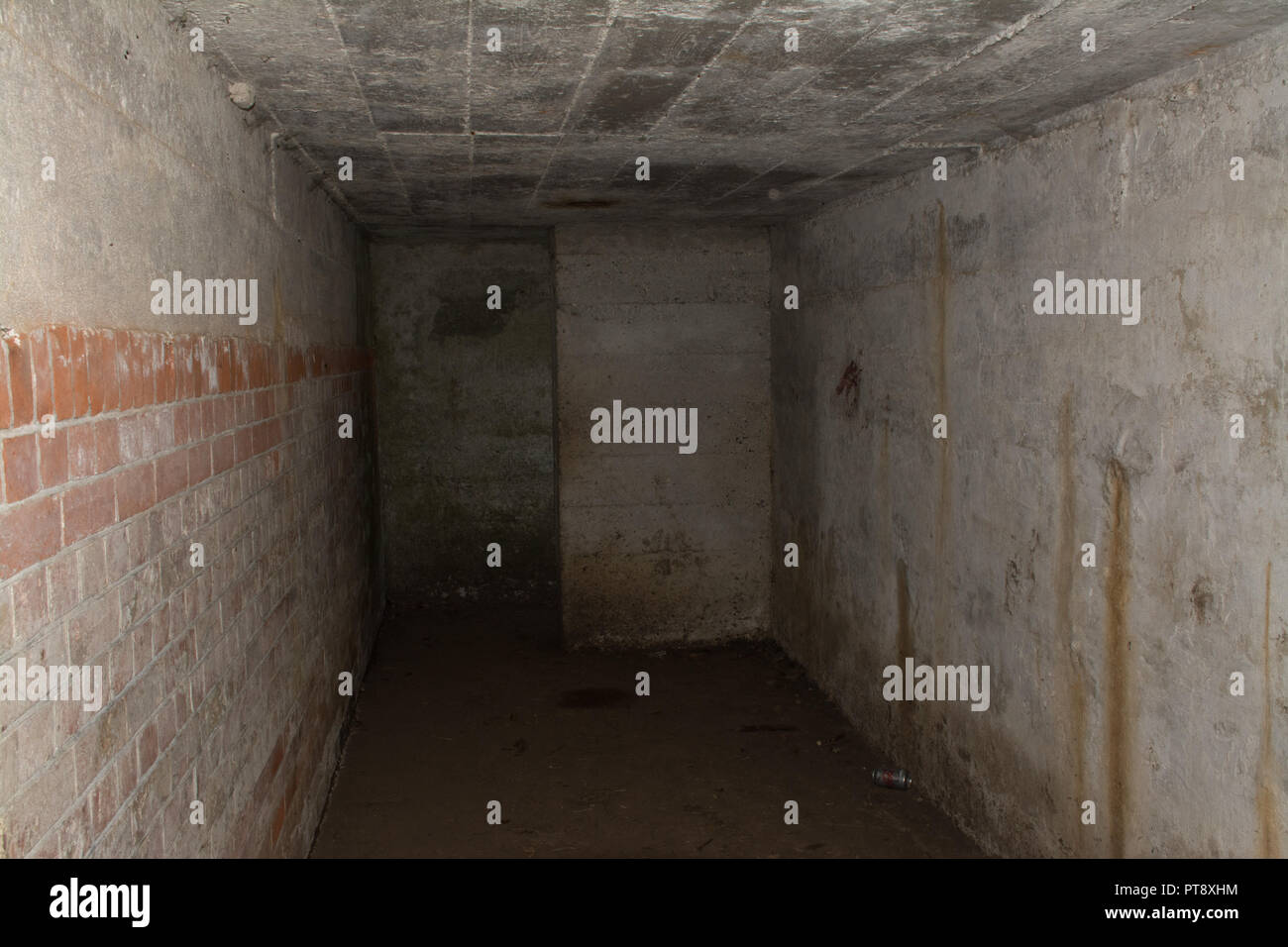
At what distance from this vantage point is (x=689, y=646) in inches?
274

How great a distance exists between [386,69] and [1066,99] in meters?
1.96

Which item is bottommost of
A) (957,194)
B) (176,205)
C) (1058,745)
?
(1058,745)

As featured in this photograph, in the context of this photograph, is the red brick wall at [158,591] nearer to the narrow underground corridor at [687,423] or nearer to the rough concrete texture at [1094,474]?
the narrow underground corridor at [687,423]

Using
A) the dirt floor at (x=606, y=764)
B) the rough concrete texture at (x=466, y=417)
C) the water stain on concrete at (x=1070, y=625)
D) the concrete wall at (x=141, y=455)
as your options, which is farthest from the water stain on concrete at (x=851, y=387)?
the rough concrete texture at (x=466, y=417)

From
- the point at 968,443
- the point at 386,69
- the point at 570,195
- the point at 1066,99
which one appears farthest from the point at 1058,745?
the point at 570,195

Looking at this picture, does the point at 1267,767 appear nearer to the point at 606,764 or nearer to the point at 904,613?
the point at 904,613

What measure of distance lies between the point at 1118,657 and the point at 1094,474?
56 cm

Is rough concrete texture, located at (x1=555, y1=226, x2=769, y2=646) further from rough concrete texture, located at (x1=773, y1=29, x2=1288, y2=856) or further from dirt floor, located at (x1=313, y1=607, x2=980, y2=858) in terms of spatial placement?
rough concrete texture, located at (x1=773, y1=29, x2=1288, y2=856)

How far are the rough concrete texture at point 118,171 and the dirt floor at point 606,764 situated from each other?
7.37ft

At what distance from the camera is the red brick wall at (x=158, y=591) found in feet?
5.37

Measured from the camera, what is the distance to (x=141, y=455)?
7.12 ft

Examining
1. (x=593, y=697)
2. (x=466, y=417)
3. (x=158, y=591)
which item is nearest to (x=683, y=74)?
(x=158, y=591)

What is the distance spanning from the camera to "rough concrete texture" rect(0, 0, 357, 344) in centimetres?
167
